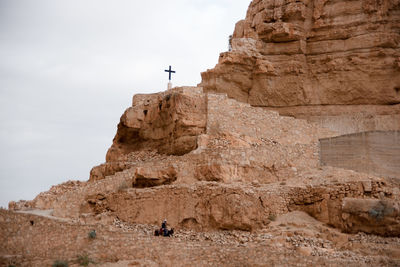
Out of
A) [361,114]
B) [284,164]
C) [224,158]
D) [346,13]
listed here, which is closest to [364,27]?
[346,13]

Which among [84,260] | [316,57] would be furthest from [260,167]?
[316,57]

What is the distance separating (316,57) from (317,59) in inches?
5.9

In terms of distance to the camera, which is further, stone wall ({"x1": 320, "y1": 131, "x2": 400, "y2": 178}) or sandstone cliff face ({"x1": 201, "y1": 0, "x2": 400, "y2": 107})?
sandstone cliff face ({"x1": 201, "y1": 0, "x2": 400, "y2": 107})

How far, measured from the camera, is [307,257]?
12312 millimetres

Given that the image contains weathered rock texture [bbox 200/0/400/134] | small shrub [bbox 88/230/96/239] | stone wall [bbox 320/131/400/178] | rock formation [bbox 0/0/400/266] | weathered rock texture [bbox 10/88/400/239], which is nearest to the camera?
rock formation [bbox 0/0/400/266]

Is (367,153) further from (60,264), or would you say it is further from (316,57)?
(60,264)

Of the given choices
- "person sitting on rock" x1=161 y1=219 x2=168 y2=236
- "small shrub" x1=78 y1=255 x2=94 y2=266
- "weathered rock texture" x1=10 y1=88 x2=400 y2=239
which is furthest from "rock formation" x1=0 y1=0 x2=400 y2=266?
"person sitting on rock" x1=161 y1=219 x2=168 y2=236

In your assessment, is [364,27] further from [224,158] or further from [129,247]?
[129,247]

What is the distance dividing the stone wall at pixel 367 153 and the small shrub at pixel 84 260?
31.5 feet

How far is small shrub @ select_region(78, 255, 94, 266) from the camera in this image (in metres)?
12.9

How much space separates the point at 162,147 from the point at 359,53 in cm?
1233

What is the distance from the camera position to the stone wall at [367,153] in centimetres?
1778

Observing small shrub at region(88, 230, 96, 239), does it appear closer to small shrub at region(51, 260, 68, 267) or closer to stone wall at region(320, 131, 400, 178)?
small shrub at region(51, 260, 68, 267)

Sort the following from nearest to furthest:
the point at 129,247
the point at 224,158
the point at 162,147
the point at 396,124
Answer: the point at 129,247, the point at 224,158, the point at 162,147, the point at 396,124
